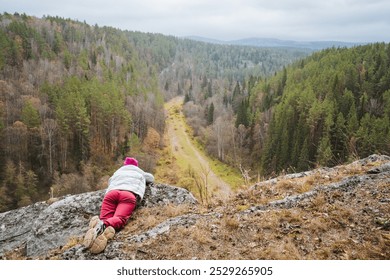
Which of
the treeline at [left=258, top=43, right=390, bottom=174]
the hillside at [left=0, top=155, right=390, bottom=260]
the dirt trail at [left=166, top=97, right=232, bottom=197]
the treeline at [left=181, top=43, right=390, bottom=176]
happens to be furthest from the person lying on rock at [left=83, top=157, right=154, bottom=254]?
the dirt trail at [left=166, top=97, right=232, bottom=197]

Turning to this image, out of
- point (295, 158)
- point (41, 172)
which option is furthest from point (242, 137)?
point (41, 172)

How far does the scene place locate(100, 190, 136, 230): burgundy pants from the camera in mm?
6439

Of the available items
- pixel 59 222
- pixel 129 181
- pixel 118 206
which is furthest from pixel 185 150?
pixel 118 206

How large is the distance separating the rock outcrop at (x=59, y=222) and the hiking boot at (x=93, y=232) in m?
1.14

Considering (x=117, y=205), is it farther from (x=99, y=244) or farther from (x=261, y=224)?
(x=261, y=224)

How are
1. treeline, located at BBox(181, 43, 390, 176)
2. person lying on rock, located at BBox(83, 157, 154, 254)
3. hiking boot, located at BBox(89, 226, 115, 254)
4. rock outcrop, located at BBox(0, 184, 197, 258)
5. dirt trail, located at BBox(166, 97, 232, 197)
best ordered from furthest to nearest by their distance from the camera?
dirt trail, located at BBox(166, 97, 232, 197) < treeline, located at BBox(181, 43, 390, 176) < rock outcrop, located at BBox(0, 184, 197, 258) < person lying on rock, located at BBox(83, 157, 154, 254) < hiking boot, located at BBox(89, 226, 115, 254)

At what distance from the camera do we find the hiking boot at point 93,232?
541 centimetres

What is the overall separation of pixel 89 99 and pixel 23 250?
51108 mm

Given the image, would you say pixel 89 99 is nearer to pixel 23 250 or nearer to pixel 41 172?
pixel 41 172

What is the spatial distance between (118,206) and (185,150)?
5901 cm

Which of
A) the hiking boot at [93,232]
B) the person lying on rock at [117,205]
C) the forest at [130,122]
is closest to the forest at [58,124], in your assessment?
the forest at [130,122]

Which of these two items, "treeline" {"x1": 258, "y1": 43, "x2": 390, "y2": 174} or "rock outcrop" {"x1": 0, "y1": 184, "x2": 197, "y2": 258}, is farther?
"treeline" {"x1": 258, "y1": 43, "x2": 390, "y2": 174}

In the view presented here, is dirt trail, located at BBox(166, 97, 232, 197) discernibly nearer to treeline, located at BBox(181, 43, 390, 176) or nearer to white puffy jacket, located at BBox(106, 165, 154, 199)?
treeline, located at BBox(181, 43, 390, 176)
